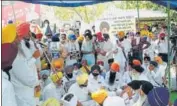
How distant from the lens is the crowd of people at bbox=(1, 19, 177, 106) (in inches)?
148

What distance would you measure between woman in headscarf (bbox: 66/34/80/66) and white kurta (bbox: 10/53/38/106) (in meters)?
4.44

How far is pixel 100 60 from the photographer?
352 inches

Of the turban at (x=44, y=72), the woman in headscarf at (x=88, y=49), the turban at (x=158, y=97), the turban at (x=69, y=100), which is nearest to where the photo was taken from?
the turban at (x=158, y=97)

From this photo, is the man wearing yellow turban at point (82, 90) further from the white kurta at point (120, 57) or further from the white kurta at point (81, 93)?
the white kurta at point (120, 57)

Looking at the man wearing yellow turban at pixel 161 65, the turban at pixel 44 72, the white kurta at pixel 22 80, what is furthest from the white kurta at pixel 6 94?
the man wearing yellow turban at pixel 161 65

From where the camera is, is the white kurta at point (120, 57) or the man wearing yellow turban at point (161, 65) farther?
the white kurta at point (120, 57)

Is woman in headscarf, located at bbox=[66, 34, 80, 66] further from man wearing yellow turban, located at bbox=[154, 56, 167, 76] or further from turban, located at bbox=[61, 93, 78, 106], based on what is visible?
turban, located at bbox=[61, 93, 78, 106]

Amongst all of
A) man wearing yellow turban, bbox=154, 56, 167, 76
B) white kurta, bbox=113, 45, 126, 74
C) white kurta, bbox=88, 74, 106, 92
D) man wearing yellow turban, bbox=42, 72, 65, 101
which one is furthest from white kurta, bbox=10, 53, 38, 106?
white kurta, bbox=113, 45, 126, 74

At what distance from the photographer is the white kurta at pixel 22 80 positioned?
378 centimetres

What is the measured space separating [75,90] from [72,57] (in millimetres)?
3089

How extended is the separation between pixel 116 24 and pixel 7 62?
28.6 ft

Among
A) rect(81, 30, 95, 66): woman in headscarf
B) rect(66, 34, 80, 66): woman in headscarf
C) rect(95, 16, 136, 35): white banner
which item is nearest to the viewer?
rect(66, 34, 80, 66): woman in headscarf

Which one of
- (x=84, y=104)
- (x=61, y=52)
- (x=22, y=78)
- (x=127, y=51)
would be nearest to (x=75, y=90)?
(x=84, y=104)

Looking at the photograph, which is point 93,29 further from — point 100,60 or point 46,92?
point 46,92
